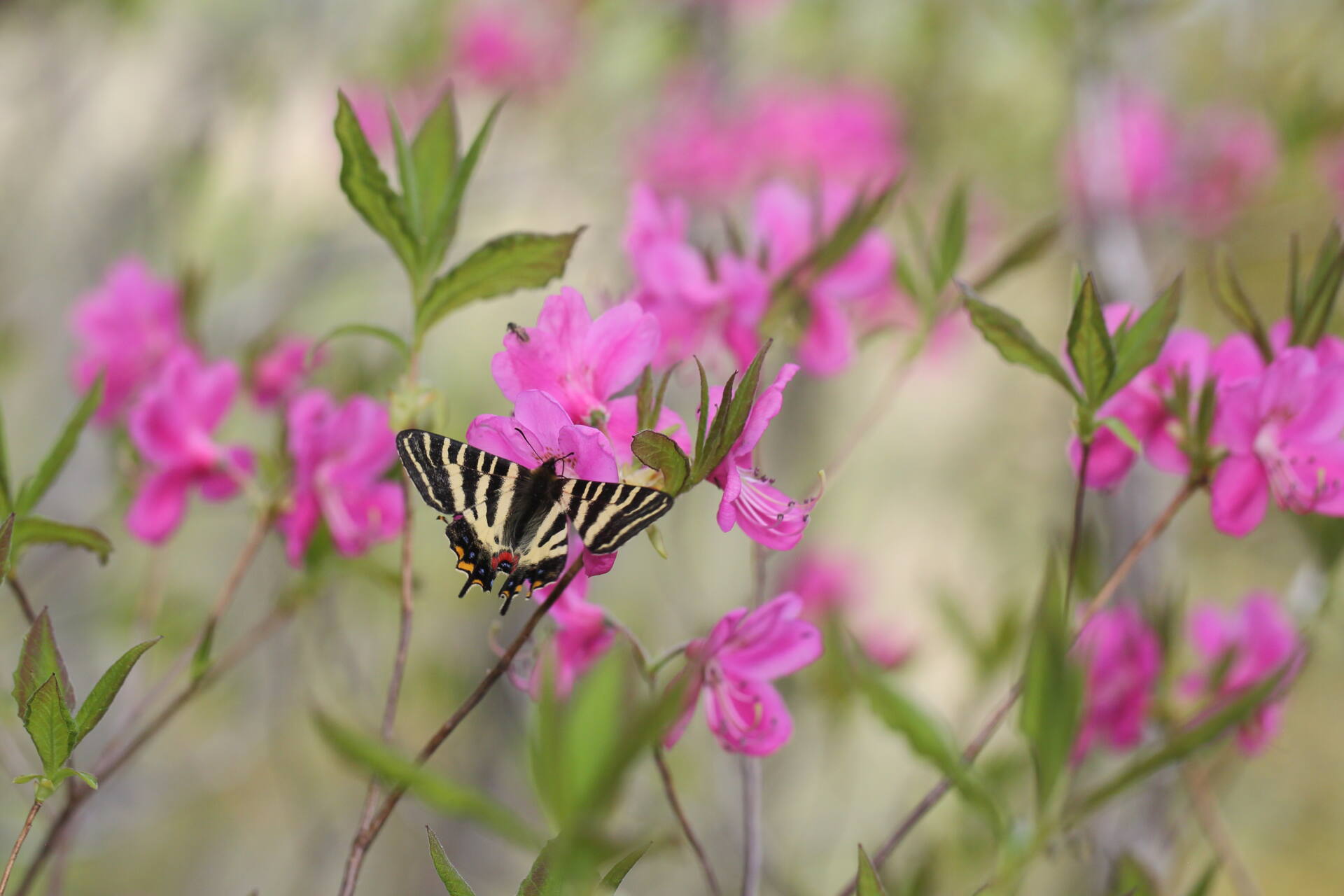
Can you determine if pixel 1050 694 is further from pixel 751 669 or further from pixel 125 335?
pixel 125 335

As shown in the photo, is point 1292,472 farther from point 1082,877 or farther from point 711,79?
point 711,79

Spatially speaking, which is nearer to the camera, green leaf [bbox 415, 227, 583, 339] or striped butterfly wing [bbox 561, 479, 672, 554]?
striped butterfly wing [bbox 561, 479, 672, 554]

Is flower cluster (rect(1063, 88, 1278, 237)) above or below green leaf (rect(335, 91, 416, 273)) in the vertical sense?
below

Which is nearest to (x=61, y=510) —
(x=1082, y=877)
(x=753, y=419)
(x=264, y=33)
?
(x=264, y=33)

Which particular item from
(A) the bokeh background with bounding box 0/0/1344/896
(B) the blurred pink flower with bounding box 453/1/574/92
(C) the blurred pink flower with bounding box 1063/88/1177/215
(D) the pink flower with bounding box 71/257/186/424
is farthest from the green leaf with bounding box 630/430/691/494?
(B) the blurred pink flower with bounding box 453/1/574/92

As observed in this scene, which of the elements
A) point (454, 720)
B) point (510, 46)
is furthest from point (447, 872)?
point (510, 46)

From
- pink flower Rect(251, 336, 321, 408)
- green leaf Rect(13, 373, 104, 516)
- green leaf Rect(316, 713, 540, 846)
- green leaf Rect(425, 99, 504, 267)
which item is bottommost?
green leaf Rect(316, 713, 540, 846)

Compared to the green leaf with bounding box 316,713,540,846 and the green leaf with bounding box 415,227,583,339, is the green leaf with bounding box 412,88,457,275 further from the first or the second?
the green leaf with bounding box 316,713,540,846
